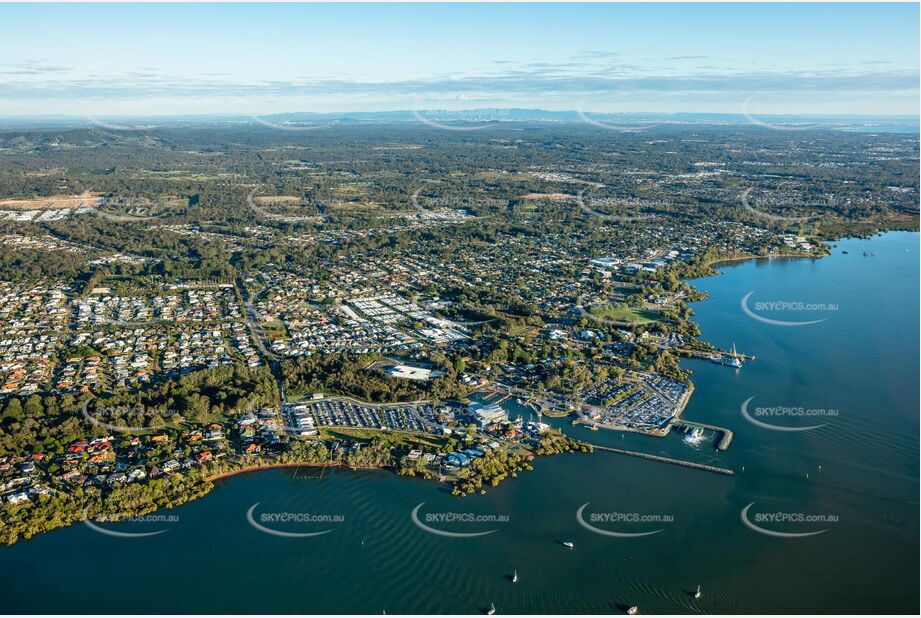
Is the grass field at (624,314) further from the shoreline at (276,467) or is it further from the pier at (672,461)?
the shoreline at (276,467)

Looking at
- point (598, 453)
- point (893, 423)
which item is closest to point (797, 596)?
point (598, 453)

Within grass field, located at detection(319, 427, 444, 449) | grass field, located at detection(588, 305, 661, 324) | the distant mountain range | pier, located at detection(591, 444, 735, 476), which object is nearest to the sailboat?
grass field, located at detection(588, 305, 661, 324)

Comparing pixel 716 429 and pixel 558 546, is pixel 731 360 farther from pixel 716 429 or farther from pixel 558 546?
pixel 558 546

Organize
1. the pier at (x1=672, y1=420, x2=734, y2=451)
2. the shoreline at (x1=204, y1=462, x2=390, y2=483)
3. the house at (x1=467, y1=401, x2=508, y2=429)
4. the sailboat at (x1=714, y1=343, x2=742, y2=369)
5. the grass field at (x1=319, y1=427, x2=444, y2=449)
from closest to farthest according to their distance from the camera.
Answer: the shoreline at (x1=204, y1=462, x2=390, y2=483), the grass field at (x1=319, y1=427, x2=444, y2=449), the pier at (x1=672, y1=420, x2=734, y2=451), the house at (x1=467, y1=401, x2=508, y2=429), the sailboat at (x1=714, y1=343, x2=742, y2=369)

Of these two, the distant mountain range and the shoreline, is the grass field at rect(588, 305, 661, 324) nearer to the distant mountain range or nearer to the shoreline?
the shoreline

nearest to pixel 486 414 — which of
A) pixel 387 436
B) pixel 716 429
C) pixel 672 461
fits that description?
pixel 387 436

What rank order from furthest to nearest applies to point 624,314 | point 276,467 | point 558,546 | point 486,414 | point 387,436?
point 624,314 → point 486,414 → point 387,436 → point 276,467 → point 558,546

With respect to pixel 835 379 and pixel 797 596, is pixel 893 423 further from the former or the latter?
pixel 797 596
